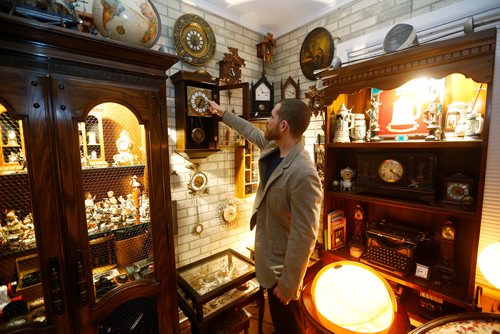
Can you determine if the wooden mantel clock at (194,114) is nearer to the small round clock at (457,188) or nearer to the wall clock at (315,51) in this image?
the wall clock at (315,51)

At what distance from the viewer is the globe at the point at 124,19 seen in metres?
1.06

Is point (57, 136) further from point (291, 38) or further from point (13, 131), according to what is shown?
point (291, 38)

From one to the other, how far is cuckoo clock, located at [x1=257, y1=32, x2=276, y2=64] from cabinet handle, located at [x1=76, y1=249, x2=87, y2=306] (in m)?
2.30

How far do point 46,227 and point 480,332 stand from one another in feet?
6.06

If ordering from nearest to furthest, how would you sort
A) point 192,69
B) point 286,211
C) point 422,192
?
1. point 286,211
2. point 422,192
3. point 192,69

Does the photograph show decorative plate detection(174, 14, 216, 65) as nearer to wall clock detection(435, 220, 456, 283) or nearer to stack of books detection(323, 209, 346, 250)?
stack of books detection(323, 209, 346, 250)

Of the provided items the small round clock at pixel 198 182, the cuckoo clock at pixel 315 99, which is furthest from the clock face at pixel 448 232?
the small round clock at pixel 198 182

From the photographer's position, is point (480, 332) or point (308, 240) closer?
point (480, 332)

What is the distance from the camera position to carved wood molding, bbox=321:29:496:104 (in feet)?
3.65

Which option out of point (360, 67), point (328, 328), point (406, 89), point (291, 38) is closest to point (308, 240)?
point (328, 328)

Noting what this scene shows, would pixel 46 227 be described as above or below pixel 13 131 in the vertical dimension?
below

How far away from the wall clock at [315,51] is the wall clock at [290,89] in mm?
144

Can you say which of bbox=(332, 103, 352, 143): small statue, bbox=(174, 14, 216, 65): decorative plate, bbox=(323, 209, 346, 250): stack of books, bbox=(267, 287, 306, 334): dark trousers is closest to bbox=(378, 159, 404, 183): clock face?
bbox=(332, 103, 352, 143): small statue

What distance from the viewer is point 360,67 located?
1525mm
